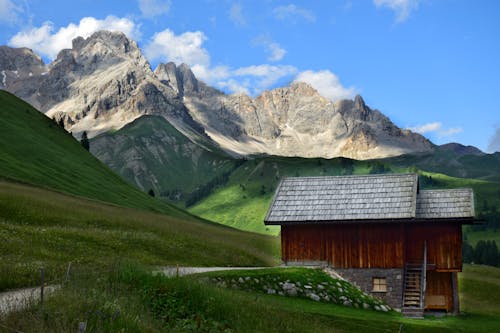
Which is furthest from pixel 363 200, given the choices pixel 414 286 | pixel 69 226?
pixel 69 226

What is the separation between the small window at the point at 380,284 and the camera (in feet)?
142

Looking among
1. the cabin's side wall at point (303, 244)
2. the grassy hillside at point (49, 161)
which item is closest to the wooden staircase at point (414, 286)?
A: the cabin's side wall at point (303, 244)

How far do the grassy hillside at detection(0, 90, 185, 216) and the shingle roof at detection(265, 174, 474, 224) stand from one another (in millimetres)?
46228

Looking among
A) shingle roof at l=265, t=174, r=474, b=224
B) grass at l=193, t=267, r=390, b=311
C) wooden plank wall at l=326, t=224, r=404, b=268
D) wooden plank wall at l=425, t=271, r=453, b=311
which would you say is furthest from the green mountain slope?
wooden plank wall at l=425, t=271, r=453, b=311

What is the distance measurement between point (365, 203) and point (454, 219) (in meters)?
6.54

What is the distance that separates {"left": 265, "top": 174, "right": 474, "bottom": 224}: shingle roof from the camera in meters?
43.8

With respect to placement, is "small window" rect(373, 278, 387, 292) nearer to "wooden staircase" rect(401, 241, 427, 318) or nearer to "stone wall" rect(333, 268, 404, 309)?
"stone wall" rect(333, 268, 404, 309)

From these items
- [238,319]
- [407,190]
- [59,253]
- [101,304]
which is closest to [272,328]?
[238,319]

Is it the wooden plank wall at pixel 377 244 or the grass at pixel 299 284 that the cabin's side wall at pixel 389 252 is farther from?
the grass at pixel 299 284

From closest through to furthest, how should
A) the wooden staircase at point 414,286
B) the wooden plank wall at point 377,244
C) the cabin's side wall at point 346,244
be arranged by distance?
1. the wooden staircase at point 414,286
2. the wooden plank wall at point 377,244
3. the cabin's side wall at point 346,244

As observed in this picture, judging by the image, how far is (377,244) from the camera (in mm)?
44062

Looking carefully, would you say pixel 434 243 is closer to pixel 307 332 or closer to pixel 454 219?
pixel 454 219

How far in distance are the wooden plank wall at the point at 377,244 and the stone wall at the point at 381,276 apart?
37cm

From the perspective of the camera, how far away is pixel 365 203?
148ft
